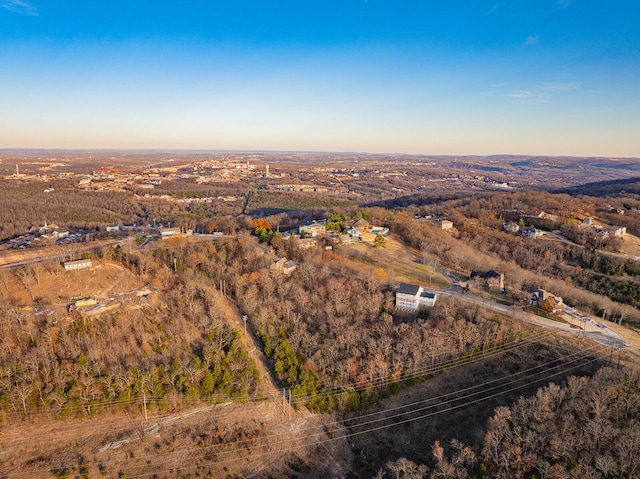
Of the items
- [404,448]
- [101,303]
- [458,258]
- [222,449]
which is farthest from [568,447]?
[101,303]

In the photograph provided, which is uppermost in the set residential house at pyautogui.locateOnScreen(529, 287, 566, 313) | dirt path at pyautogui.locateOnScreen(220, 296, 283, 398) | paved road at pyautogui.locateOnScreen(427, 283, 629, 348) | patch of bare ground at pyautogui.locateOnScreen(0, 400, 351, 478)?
residential house at pyautogui.locateOnScreen(529, 287, 566, 313)

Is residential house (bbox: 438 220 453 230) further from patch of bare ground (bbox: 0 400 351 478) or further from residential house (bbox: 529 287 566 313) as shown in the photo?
patch of bare ground (bbox: 0 400 351 478)

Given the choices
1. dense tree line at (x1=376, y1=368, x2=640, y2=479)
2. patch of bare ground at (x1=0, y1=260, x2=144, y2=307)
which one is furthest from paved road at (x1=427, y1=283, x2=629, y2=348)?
patch of bare ground at (x1=0, y1=260, x2=144, y2=307)

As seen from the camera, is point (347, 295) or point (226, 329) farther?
Answer: point (347, 295)

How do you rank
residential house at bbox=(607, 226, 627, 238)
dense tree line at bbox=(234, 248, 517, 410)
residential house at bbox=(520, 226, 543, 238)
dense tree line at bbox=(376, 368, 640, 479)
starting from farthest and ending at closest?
residential house at bbox=(520, 226, 543, 238)
residential house at bbox=(607, 226, 627, 238)
dense tree line at bbox=(234, 248, 517, 410)
dense tree line at bbox=(376, 368, 640, 479)

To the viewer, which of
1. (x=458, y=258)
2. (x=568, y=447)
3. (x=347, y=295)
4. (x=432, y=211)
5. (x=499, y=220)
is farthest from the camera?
(x=432, y=211)

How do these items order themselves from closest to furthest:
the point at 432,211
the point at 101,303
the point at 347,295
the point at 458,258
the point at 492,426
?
the point at 492,426 < the point at 101,303 < the point at 347,295 < the point at 458,258 < the point at 432,211

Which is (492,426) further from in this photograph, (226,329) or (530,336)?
(226,329)

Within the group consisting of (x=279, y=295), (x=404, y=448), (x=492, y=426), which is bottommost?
(x=404, y=448)
